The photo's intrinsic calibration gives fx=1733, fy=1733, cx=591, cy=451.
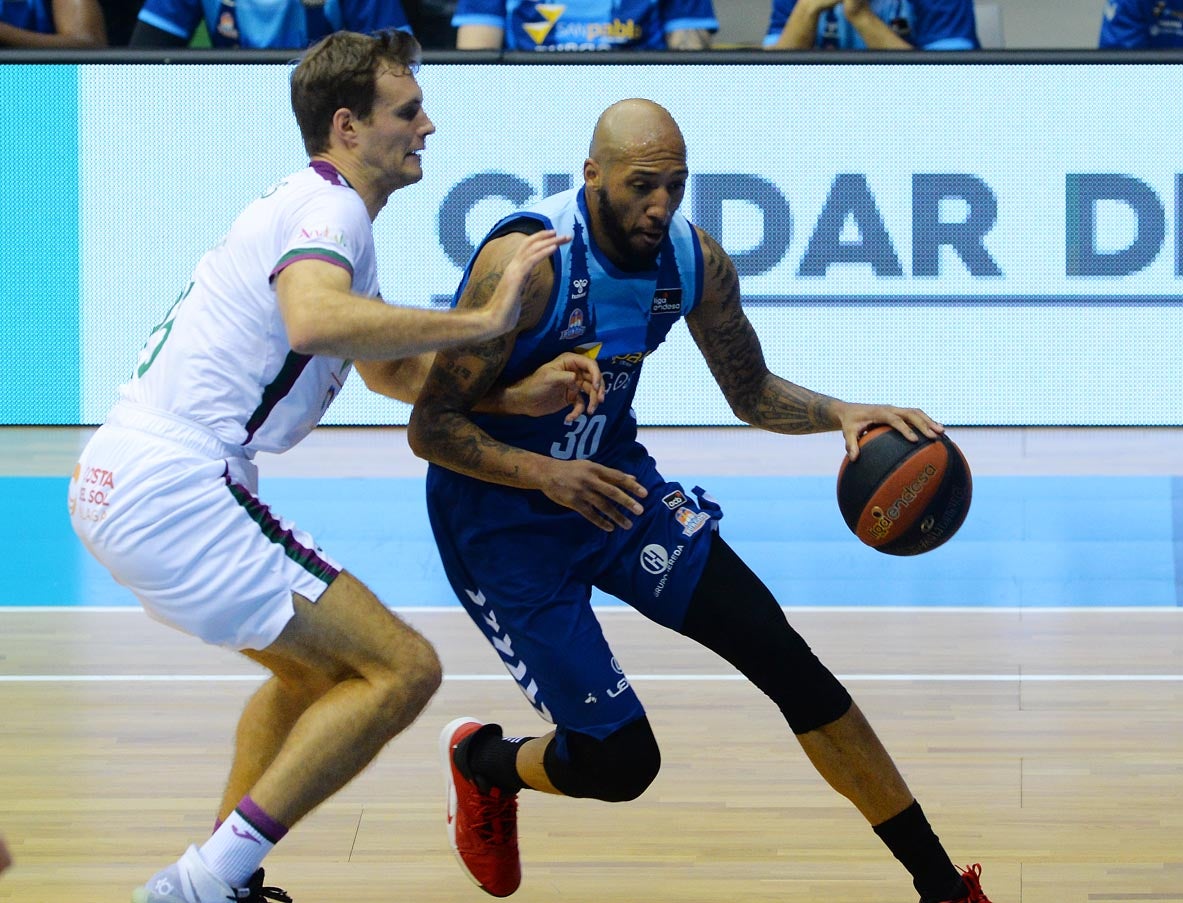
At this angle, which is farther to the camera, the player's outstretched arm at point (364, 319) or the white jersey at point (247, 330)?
the white jersey at point (247, 330)

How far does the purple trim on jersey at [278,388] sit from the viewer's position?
326 centimetres

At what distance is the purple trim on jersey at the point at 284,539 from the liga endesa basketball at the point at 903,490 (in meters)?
1.15

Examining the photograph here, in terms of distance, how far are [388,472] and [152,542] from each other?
16.6 feet

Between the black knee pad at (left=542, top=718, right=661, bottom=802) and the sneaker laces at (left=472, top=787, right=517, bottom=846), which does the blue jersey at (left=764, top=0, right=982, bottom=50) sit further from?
the black knee pad at (left=542, top=718, right=661, bottom=802)

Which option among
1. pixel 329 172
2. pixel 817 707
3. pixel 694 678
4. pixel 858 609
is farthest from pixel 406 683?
pixel 858 609

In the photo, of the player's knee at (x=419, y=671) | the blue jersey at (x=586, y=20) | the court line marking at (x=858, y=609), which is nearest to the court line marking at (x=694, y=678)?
the court line marking at (x=858, y=609)

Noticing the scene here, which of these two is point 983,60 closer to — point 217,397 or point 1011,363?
point 1011,363

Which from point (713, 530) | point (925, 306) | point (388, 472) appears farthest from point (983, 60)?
point (713, 530)

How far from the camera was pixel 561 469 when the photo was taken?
338cm

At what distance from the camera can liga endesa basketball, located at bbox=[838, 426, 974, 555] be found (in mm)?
3664

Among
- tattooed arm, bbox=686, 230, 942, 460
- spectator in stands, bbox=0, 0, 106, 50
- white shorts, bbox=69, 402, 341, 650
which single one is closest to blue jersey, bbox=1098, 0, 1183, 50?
spectator in stands, bbox=0, 0, 106, 50

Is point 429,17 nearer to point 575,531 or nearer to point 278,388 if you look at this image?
point 575,531

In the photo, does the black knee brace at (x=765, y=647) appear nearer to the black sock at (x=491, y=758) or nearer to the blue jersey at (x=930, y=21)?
the black sock at (x=491, y=758)

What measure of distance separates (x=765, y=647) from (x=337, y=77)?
4.59 feet
